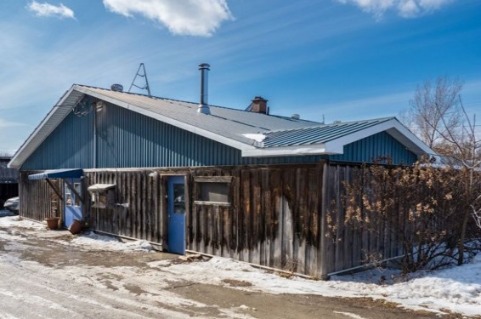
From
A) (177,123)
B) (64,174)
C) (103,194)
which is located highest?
(177,123)

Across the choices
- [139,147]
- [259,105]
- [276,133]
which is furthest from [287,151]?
[259,105]

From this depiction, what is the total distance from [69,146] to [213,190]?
27.0 ft

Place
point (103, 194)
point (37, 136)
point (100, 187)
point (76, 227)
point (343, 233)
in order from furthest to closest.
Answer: point (37, 136), point (76, 227), point (103, 194), point (100, 187), point (343, 233)

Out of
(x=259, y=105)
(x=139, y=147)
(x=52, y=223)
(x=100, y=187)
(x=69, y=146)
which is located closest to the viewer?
(x=139, y=147)

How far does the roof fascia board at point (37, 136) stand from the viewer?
14.9 m

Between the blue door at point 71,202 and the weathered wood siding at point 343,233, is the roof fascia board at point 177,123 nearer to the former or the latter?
the weathered wood siding at point 343,233

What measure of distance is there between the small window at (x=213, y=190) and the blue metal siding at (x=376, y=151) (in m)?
2.62

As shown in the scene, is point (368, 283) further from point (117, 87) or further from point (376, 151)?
point (117, 87)

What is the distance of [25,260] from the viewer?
962 centimetres

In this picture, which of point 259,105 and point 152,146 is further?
point 259,105

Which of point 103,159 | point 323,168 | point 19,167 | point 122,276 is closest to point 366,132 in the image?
point 323,168

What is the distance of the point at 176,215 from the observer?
1080 cm

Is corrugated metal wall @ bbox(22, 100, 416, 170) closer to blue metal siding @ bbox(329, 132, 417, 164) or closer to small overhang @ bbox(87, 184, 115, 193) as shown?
blue metal siding @ bbox(329, 132, 417, 164)

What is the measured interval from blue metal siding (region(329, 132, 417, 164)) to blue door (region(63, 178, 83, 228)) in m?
9.98
